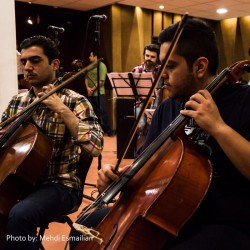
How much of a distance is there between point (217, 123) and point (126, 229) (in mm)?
427

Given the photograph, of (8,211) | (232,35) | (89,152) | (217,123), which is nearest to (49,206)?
(8,211)

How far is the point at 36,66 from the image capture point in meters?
1.89

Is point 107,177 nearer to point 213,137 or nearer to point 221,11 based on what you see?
point 213,137

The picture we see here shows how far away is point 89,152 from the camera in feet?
5.88

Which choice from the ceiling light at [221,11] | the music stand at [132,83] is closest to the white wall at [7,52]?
the music stand at [132,83]

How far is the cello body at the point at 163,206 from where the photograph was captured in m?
1.02

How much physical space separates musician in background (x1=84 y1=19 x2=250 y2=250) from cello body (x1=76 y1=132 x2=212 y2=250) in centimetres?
9

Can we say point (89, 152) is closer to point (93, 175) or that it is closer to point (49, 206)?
point (49, 206)

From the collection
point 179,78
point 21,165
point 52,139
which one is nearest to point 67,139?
point 52,139

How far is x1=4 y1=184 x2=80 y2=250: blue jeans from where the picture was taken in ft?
4.88

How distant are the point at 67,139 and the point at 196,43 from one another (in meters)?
Result: 0.90

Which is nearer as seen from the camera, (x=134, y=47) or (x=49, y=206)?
(x=49, y=206)

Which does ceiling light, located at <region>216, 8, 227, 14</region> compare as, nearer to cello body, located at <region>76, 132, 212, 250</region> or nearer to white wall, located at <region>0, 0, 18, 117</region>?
white wall, located at <region>0, 0, 18, 117</region>

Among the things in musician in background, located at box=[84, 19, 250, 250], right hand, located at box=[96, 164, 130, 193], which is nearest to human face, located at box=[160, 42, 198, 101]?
musician in background, located at box=[84, 19, 250, 250]
